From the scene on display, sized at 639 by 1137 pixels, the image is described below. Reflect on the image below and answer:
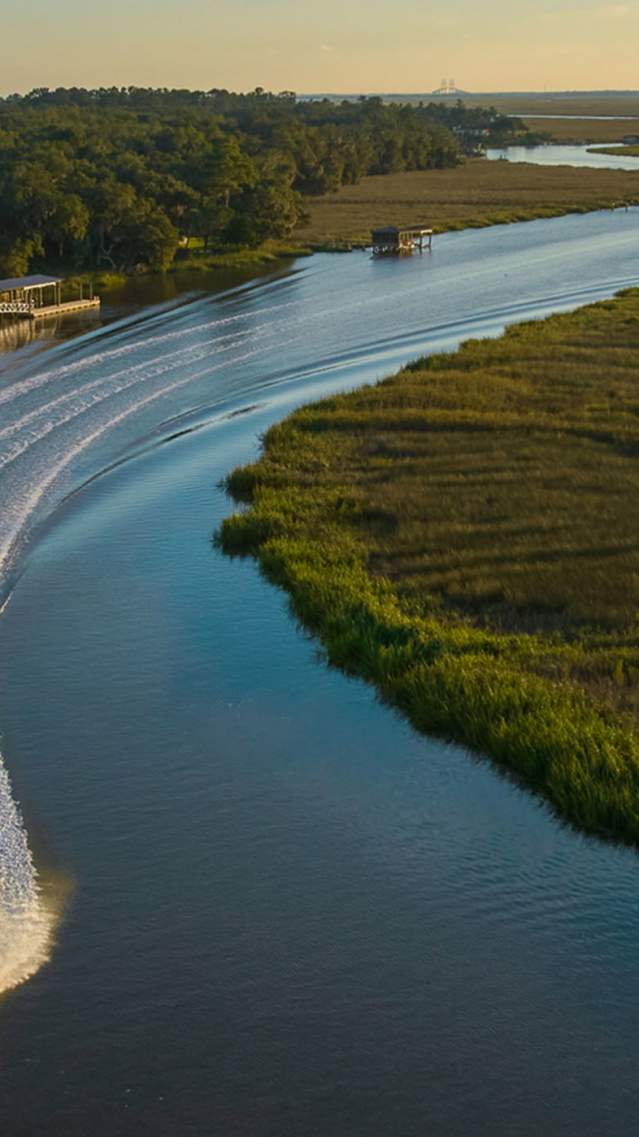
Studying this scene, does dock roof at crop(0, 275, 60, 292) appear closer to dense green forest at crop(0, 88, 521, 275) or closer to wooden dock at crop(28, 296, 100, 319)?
wooden dock at crop(28, 296, 100, 319)

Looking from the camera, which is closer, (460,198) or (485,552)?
(485,552)

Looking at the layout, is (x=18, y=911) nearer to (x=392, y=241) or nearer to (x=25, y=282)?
(x=25, y=282)

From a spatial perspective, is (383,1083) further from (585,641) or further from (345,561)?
(345,561)

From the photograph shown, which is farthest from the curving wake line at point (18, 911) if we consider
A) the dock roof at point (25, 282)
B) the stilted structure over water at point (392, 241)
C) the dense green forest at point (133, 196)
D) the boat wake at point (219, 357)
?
the stilted structure over water at point (392, 241)

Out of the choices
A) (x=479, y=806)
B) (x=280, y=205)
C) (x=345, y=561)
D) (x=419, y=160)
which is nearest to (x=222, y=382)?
(x=345, y=561)

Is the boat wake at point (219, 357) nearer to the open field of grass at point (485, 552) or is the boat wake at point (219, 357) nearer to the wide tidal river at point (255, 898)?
the wide tidal river at point (255, 898)

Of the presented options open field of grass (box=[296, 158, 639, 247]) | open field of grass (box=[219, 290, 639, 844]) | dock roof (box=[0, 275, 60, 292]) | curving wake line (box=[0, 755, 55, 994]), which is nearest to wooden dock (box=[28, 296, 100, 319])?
dock roof (box=[0, 275, 60, 292])

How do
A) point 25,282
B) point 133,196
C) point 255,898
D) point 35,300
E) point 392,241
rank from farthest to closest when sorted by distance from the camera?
point 392,241 < point 133,196 < point 35,300 < point 25,282 < point 255,898

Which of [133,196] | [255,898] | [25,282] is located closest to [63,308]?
[25,282]
